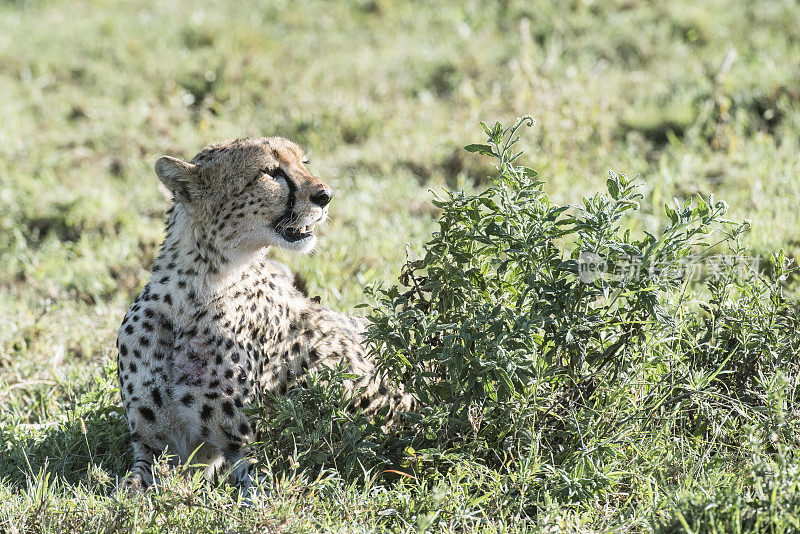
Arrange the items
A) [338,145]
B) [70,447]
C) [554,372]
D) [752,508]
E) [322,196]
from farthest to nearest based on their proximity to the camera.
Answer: [338,145], [70,447], [322,196], [554,372], [752,508]

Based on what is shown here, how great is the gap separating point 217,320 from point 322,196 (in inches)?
22.6

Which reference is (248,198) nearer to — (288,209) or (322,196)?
(288,209)

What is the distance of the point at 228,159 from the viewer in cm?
329

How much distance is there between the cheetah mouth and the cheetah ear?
0.33 m

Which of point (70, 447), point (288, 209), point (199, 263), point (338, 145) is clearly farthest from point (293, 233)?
point (338, 145)

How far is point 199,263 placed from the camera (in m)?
3.25

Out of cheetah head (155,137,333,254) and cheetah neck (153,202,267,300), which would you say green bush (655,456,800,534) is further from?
cheetah neck (153,202,267,300)

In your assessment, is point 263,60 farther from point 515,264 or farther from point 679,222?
point 679,222

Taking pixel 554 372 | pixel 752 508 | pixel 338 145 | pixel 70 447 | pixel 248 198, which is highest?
pixel 248 198

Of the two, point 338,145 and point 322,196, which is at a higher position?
point 322,196

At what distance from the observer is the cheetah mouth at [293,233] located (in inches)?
127

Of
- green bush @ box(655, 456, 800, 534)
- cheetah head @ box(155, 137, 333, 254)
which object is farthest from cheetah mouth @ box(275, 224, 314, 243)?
green bush @ box(655, 456, 800, 534)

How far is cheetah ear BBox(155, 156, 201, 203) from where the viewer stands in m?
3.21

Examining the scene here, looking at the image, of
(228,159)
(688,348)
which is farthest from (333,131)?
(688,348)
